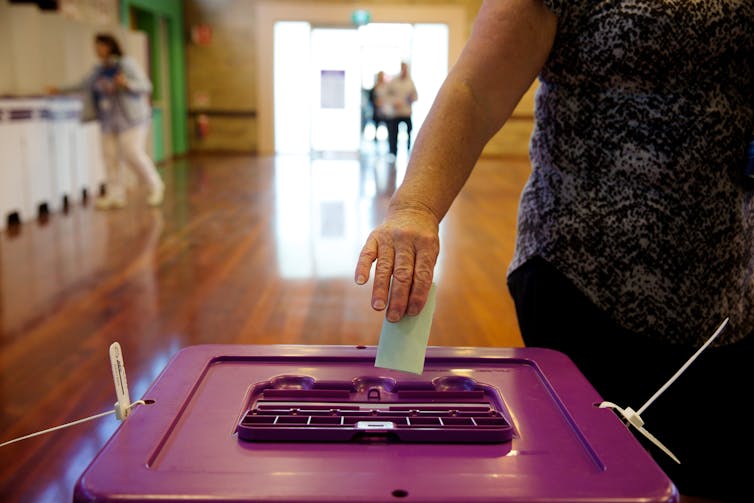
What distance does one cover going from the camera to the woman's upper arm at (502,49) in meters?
1.07

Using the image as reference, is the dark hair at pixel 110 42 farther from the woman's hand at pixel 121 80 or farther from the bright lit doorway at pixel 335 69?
the bright lit doorway at pixel 335 69

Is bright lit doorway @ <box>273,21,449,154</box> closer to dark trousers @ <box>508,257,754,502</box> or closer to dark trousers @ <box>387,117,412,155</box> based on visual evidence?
dark trousers @ <box>387,117,412,155</box>

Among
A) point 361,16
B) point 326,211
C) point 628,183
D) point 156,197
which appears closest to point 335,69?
point 361,16

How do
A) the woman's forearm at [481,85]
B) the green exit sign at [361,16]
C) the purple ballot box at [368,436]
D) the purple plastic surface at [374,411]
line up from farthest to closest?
the green exit sign at [361,16] → the woman's forearm at [481,85] → the purple plastic surface at [374,411] → the purple ballot box at [368,436]

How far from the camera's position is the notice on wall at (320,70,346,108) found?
13383 millimetres

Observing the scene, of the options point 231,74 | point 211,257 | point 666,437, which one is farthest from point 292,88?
point 666,437

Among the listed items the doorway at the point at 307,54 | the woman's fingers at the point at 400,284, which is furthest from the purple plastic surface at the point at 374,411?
the doorway at the point at 307,54

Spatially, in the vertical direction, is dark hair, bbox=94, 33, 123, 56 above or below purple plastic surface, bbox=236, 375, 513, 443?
above

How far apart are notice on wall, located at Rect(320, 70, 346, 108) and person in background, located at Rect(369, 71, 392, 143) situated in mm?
962

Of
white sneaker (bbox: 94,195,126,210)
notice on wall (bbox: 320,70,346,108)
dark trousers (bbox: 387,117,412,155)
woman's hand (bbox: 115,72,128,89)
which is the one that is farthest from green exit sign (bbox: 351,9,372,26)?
white sneaker (bbox: 94,195,126,210)

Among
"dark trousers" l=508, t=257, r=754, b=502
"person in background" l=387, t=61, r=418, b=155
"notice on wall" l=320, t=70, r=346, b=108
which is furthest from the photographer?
"notice on wall" l=320, t=70, r=346, b=108

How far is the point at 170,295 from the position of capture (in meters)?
3.88

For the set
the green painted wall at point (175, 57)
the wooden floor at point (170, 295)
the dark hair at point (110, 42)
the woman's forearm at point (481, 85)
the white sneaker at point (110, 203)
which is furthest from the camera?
the green painted wall at point (175, 57)

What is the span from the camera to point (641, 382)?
47.6 inches
